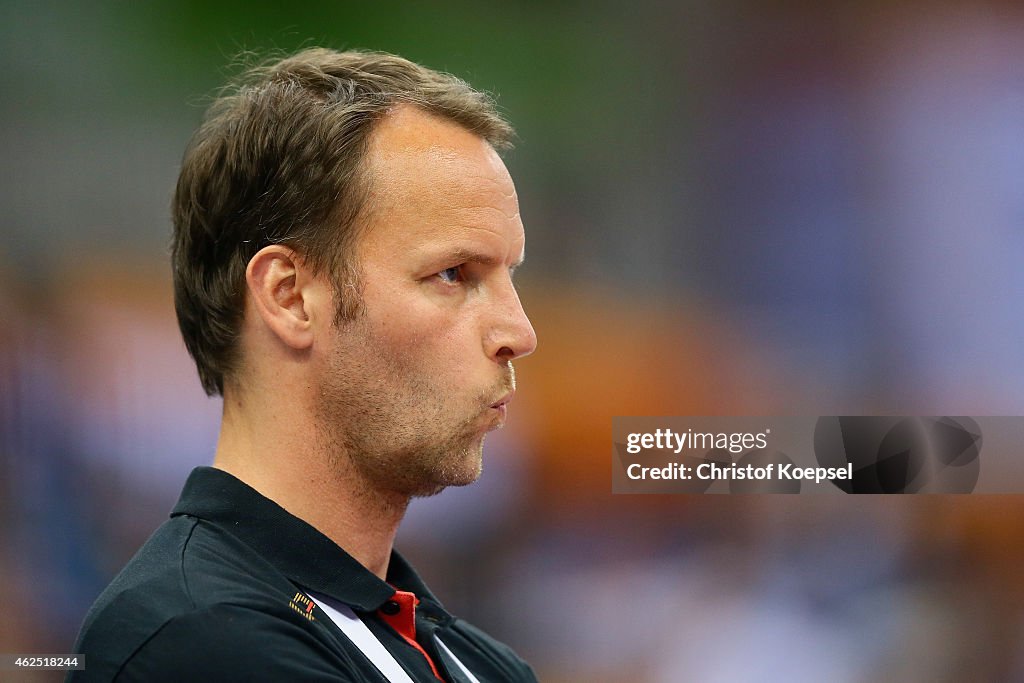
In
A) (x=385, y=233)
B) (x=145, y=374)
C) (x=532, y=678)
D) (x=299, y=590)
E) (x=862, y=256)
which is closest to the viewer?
(x=299, y=590)

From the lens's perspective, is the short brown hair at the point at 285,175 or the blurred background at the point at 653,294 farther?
the blurred background at the point at 653,294

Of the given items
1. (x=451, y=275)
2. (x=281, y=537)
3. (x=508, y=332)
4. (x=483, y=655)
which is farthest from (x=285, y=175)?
(x=483, y=655)

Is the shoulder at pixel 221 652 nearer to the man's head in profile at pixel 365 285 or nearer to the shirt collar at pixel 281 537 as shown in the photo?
the shirt collar at pixel 281 537

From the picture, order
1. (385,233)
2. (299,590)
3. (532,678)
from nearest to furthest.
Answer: (299,590) → (385,233) → (532,678)

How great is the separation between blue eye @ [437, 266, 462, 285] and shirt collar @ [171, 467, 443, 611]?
0.36 metres

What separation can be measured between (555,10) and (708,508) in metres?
1.48

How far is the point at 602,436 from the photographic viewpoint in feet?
9.80

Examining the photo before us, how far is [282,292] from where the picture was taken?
1.42 meters

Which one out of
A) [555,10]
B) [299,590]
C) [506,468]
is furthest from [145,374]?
[299,590]

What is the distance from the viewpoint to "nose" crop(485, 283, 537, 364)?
4.61ft

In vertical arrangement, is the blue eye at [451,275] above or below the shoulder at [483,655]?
above

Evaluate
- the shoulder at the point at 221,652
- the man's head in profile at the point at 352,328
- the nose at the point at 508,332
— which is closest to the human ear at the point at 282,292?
the man's head in profile at the point at 352,328

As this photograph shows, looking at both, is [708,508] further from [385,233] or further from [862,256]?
[385,233]

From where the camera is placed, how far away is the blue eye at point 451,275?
55.2 inches
